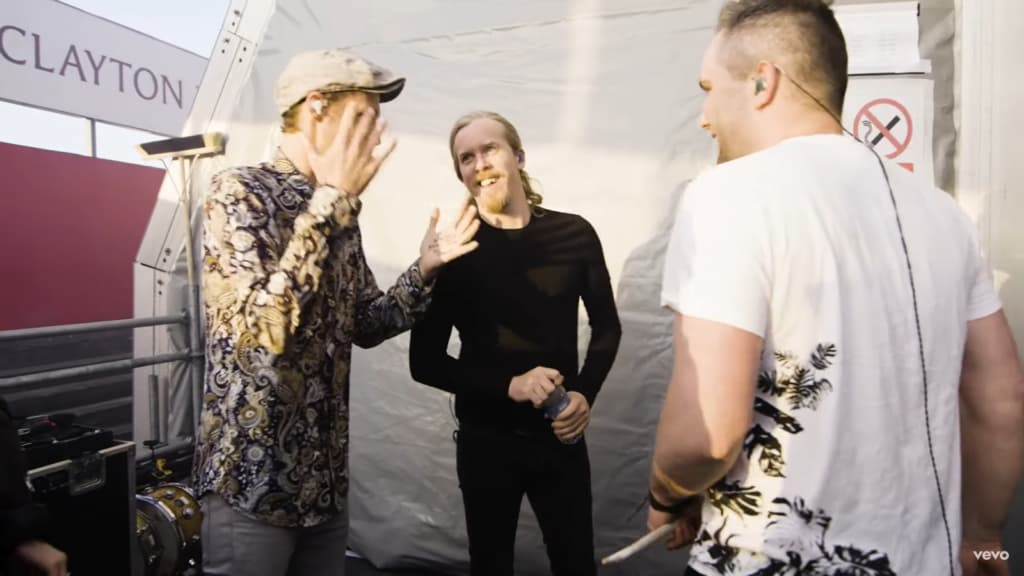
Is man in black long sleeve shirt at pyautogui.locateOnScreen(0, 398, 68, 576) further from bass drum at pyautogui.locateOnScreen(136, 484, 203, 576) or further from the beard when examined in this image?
the beard

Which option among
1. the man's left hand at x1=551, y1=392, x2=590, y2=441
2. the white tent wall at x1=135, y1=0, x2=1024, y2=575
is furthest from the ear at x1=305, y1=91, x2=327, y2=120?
the white tent wall at x1=135, y1=0, x2=1024, y2=575

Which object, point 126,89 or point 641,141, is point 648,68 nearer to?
point 641,141

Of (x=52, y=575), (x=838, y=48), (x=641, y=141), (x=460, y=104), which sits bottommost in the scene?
(x=52, y=575)

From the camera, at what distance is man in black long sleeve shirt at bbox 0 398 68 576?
1.15m

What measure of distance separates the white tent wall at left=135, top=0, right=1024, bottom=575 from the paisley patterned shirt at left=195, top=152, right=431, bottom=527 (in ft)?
5.05

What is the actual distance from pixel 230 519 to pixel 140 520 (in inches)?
52.0

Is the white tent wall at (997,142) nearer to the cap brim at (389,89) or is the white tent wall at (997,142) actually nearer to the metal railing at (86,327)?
the cap brim at (389,89)

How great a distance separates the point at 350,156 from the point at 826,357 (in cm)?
93

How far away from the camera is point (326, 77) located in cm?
128

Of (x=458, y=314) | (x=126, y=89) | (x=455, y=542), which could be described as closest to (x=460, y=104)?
(x=458, y=314)

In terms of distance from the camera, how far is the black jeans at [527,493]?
5.49 ft

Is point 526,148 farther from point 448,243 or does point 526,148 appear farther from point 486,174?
point 448,243

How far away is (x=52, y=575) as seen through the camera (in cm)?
118

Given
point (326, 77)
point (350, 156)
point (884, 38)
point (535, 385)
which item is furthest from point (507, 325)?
point (884, 38)
